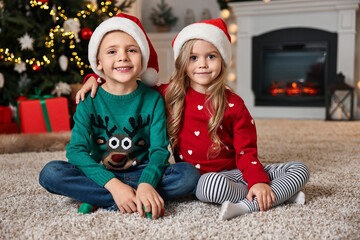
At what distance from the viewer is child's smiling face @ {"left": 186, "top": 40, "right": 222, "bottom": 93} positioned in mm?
1168

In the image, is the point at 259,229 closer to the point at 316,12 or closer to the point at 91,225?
the point at 91,225

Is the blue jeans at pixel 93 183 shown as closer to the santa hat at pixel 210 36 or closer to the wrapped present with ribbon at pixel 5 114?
the santa hat at pixel 210 36

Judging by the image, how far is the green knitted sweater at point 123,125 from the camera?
1.10 metres

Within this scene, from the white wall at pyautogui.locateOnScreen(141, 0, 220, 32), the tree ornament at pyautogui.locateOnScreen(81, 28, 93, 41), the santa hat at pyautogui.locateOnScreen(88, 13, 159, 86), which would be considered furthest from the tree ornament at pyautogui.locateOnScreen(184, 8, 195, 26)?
the santa hat at pyautogui.locateOnScreen(88, 13, 159, 86)

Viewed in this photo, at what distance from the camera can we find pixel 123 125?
44.2 inches

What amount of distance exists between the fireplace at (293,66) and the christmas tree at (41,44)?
1.97 meters

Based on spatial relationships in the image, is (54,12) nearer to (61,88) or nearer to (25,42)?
(25,42)

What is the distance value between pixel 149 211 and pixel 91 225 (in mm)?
146

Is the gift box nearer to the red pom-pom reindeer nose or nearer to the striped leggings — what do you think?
the red pom-pom reindeer nose

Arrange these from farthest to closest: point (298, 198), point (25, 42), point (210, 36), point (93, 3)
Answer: point (93, 3)
point (25, 42)
point (210, 36)
point (298, 198)

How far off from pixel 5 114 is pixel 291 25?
2.75 meters

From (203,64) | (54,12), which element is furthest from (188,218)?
(54,12)

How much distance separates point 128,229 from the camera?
0.88 m

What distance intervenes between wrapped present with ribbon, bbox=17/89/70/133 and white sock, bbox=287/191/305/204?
1.70m
